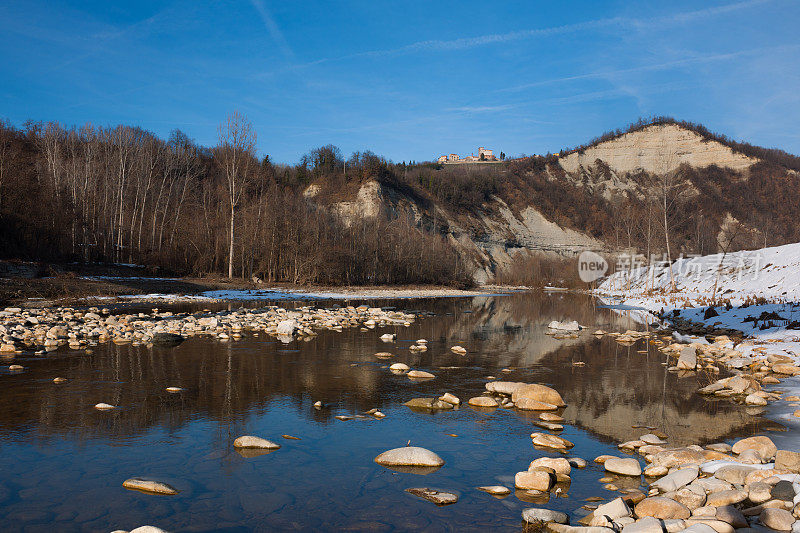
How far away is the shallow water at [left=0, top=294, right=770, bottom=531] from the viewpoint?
16.0ft

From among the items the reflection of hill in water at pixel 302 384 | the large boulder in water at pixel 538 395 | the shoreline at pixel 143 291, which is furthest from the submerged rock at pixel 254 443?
the shoreline at pixel 143 291

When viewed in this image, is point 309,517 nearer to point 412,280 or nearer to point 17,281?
point 17,281

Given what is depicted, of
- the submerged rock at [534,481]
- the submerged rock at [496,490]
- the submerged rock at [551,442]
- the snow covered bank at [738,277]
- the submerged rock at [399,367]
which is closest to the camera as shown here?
the submerged rock at [496,490]

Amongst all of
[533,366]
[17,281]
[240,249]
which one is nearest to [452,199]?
[240,249]

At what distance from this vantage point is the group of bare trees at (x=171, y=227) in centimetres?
3697

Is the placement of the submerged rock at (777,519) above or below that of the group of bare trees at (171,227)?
below

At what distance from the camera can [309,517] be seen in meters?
4.78

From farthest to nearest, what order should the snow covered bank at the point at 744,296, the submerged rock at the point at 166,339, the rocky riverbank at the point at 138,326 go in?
the snow covered bank at the point at 744,296 < the submerged rock at the point at 166,339 < the rocky riverbank at the point at 138,326

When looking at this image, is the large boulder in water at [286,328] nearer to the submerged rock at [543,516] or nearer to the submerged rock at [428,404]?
the submerged rock at [428,404]

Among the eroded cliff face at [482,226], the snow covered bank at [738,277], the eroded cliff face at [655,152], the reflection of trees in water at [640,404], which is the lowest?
the reflection of trees in water at [640,404]

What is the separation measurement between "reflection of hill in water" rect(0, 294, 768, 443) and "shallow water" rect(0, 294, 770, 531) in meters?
0.05

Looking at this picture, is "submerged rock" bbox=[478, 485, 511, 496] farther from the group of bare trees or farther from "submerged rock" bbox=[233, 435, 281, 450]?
the group of bare trees

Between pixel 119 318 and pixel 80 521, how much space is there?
16.2 metres

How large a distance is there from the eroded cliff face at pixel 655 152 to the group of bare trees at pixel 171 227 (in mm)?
73483
